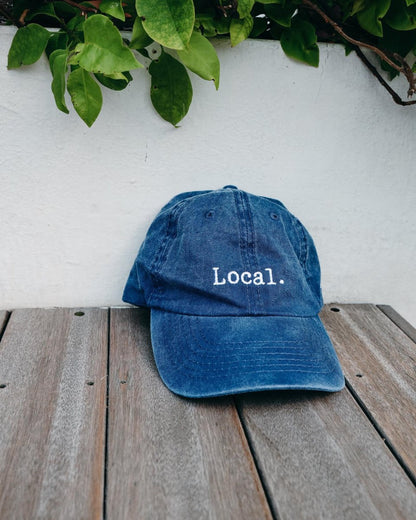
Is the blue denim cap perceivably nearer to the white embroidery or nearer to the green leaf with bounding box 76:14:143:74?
the white embroidery

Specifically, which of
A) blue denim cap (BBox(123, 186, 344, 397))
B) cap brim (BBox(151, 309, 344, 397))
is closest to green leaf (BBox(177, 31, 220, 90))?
blue denim cap (BBox(123, 186, 344, 397))

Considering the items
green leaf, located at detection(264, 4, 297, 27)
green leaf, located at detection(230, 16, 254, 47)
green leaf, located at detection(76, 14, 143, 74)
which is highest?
green leaf, located at detection(264, 4, 297, 27)

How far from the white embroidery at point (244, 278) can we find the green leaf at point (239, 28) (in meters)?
0.43

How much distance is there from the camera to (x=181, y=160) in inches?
44.3

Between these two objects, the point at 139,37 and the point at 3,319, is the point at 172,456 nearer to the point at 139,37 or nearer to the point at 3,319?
the point at 3,319

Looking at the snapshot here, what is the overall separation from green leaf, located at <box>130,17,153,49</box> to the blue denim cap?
289 mm

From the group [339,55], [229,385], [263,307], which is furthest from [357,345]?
[339,55]

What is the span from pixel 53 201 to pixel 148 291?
0.29m

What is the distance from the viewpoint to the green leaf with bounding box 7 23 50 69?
38.4 inches

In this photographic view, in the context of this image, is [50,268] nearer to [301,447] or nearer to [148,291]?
[148,291]

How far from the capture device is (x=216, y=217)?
99cm

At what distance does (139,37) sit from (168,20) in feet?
0.22

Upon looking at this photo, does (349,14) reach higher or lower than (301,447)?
higher

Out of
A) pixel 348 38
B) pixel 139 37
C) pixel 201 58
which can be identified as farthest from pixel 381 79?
pixel 139 37
